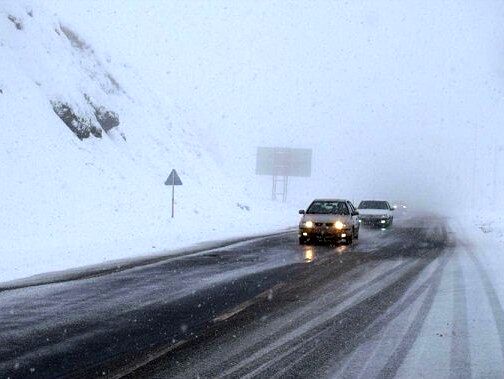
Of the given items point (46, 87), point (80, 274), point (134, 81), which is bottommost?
point (80, 274)

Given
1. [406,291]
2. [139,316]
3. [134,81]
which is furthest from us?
[134,81]

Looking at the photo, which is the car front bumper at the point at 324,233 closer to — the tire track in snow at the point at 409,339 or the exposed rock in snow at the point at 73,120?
the tire track in snow at the point at 409,339

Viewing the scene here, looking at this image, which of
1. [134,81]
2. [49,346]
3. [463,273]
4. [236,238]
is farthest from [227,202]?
[49,346]

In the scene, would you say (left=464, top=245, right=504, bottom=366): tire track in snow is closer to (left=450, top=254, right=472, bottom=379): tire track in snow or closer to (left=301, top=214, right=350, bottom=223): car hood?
(left=450, top=254, right=472, bottom=379): tire track in snow

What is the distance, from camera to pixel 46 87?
3222cm

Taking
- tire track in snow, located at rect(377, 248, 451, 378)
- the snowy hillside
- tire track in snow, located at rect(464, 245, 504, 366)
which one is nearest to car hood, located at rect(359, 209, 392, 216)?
the snowy hillside

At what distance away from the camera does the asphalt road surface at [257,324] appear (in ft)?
18.5

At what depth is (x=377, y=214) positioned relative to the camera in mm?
31891

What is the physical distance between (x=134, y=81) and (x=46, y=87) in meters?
18.3

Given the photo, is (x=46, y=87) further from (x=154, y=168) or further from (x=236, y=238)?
(x=236, y=238)

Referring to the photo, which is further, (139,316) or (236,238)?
(236,238)

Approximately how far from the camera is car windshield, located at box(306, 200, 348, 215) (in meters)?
21.2

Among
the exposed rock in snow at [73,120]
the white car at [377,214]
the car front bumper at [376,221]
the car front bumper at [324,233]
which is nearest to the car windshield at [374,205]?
the white car at [377,214]

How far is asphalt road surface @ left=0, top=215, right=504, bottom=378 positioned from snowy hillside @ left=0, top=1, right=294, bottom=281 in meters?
3.86
